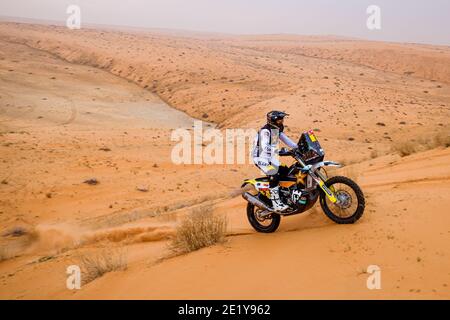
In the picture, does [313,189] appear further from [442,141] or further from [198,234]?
[442,141]

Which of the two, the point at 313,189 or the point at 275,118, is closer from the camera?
the point at 313,189

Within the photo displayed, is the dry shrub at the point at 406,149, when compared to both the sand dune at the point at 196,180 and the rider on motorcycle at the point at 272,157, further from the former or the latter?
the rider on motorcycle at the point at 272,157

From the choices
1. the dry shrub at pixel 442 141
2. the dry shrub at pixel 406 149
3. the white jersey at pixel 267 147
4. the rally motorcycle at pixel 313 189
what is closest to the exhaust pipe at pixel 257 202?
the rally motorcycle at pixel 313 189

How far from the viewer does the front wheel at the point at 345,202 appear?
16.9ft

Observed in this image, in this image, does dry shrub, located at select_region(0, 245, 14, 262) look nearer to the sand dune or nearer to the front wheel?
the sand dune

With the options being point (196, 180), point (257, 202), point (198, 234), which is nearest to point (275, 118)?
point (257, 202)

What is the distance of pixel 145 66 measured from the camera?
37469 mm

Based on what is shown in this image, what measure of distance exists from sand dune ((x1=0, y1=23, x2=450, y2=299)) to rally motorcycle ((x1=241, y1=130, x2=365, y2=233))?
0.79 feet

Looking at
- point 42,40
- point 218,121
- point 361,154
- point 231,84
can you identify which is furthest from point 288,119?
point 42,40

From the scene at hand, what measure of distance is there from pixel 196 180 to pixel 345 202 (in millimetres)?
8344

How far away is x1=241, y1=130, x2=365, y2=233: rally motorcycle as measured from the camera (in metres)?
5.19

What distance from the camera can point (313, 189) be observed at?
5.29 m
